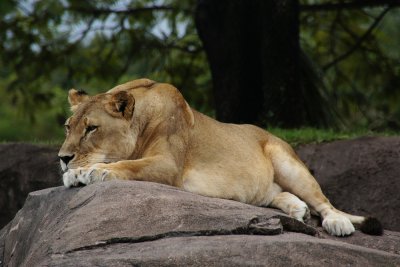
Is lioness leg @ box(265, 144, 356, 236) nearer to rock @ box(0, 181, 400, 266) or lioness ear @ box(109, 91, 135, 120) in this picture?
rock @ box(0, 181, 400, 266)

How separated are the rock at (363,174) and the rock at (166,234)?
3048 millimetres

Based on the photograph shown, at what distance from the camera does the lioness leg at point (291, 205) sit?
19.5 feet

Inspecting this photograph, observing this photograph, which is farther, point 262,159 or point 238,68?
point 238,68

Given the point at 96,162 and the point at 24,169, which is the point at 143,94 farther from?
the point at 24,169

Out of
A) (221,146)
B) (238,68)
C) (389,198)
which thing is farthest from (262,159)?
(238,68)

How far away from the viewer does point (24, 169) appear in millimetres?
8648

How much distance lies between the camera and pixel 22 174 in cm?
864

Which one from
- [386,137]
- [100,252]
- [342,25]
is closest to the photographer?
[100,252]

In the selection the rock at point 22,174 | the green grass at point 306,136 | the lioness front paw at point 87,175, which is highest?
the lioness front paw at point 87,175

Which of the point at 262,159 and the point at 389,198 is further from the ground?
the point at 262,159

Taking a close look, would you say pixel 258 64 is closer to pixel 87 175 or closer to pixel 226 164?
pixel 226 164

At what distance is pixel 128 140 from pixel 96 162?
303 mm

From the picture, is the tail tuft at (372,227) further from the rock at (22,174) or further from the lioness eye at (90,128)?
the rock at (22,174)

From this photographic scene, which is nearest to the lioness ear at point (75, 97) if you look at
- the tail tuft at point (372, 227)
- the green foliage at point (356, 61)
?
the tail tuft at point (372, 227)
